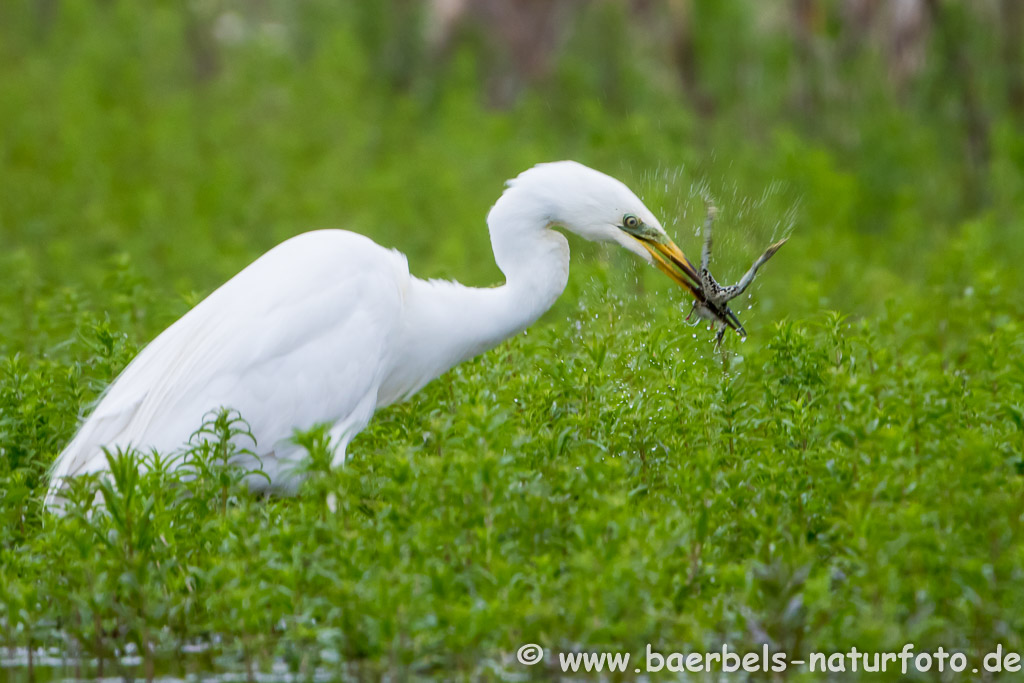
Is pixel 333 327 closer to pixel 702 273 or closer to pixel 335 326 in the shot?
pixel 335 326

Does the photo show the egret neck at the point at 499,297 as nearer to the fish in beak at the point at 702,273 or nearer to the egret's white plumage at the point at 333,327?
the egret's white plumage at the point at 333,327

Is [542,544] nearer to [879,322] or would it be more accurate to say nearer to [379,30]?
[879,322]

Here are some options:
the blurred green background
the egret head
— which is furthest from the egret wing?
the blurred green background

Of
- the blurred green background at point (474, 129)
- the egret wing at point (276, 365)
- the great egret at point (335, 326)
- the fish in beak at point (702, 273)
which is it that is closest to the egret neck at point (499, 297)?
the great egret at point (335, 326)

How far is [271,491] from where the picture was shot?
512 cm

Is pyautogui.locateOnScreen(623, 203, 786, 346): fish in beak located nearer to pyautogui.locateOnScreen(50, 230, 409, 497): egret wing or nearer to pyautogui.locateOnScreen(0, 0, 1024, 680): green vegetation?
pyautogui.locateOnScreen(0, 0, 1024, 680): green vegetation

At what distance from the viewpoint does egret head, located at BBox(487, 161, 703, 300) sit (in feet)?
16.9

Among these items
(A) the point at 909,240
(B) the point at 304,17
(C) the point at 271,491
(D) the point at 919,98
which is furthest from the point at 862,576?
(B) the point at 304,17

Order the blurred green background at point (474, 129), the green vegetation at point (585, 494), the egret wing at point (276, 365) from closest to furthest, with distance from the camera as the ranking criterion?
the green vegetation at point (585, 494) → the egret wing at point (276, 365) → the blurred green background at point (474, 129)

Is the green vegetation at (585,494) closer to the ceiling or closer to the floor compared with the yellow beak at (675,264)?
closer to the floor

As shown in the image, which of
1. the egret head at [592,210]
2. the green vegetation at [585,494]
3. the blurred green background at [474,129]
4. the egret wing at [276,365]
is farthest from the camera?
the blurred green background at [474,129]

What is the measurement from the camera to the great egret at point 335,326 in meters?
5.01

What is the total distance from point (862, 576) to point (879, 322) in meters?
2.87

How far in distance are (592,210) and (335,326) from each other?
3.45 feet
